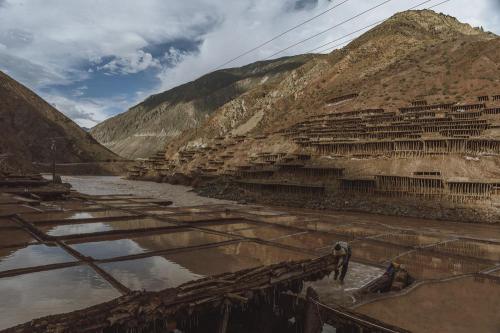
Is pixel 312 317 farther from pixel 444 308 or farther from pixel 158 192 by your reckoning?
pixel 158 192

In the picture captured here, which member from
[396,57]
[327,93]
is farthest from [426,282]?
[396,57]

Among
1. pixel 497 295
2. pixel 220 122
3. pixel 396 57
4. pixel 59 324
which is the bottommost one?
pixel 497 295

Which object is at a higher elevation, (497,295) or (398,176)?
(398,176)

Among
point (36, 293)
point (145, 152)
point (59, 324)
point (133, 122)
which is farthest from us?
point (133, 122)

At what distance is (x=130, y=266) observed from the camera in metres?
11.2

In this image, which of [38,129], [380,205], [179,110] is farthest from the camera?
[179,110]

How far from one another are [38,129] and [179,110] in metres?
81.3

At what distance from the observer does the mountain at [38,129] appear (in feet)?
318

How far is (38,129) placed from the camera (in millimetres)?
100750

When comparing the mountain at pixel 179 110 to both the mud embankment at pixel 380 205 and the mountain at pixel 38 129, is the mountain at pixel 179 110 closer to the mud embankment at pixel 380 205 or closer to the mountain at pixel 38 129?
the mountain at pixel 38 129

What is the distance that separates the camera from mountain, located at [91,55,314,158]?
16925cm

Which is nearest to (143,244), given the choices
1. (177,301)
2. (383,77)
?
(177,301)

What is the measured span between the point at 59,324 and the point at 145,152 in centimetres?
16618

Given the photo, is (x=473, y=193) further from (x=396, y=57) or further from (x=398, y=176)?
(x=396, y=57)
